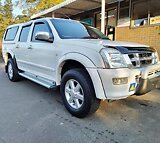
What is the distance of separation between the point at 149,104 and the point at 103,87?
5.93 feet

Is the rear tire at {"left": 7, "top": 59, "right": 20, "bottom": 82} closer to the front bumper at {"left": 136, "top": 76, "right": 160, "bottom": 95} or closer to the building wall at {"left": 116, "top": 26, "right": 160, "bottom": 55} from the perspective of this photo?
the front bumper at {"left": 136, "top": 76, "right": 160, "bottom": 95}

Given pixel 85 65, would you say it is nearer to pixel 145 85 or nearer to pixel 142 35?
pixel 145 85

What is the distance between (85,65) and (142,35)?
6.20 m

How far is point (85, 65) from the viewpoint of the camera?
9.86ft

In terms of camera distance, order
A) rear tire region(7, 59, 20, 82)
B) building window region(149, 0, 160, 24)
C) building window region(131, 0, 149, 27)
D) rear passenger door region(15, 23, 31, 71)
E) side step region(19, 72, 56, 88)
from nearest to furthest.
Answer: side step region(19, 72, 56, 88)
rear passenger door region(15, 23, 31, 71)
rear tire region(7, 59, 20, 82)
building window region(149, 0, 160, 24)
building window region(131, 0, 149, 27)

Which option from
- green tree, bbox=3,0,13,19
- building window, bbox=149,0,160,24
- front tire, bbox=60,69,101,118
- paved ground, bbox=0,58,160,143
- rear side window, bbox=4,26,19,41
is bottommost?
paved ground, bbox=0,58,160,143

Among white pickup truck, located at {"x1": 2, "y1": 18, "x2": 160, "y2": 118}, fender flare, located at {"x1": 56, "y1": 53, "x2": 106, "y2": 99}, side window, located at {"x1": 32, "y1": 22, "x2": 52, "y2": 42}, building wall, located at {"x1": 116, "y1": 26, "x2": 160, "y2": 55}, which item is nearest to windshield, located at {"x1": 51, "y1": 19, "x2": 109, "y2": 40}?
white pickup truck, located at {"x1": 2, "y1": 18, "x2": 160, "y2": 118}

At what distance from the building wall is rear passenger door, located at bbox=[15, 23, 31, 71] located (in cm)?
541

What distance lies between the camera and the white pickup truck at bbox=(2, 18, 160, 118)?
9.18 ft

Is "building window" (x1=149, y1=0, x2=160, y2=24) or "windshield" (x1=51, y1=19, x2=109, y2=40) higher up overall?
"building window" (x1=149, y1=0, x2=160, y2=24)

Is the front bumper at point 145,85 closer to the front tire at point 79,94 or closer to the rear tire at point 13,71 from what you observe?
the front tire at point 79,94

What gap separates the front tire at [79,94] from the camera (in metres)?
3.02

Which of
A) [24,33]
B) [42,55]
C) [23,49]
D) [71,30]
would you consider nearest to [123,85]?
[71,30]

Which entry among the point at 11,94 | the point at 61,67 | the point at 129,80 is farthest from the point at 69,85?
the point at 11,94
